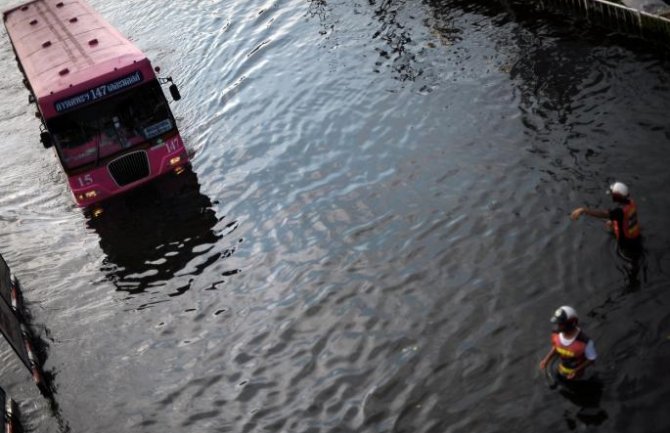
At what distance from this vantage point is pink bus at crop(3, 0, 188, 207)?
1900 centimetres

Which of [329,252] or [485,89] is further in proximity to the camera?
[485,89]

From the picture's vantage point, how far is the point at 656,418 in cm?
1052

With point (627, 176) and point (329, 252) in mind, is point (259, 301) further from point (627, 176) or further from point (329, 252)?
point (627, 176)

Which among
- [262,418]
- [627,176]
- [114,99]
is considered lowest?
[262,418]

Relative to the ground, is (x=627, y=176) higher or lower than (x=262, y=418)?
higher

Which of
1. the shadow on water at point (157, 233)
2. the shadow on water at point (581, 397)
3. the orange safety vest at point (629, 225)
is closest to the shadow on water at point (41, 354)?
the shadow on water at point (157, 233)

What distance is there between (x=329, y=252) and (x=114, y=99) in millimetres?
7300

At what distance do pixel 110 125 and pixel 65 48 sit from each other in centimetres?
368

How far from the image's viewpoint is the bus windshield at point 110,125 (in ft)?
63.3

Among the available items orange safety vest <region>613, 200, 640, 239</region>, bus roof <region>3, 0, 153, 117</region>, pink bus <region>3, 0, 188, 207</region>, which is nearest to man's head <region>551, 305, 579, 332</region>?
orange safety vest <region>613, 200, 640, 239</region>

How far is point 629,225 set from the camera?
1289 cm

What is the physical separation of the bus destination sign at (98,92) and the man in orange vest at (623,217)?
11.8 metres

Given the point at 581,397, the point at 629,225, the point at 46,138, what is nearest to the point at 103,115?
the point at 46,138

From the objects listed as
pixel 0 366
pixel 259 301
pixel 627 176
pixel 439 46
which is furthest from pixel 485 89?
pixel 0 366
